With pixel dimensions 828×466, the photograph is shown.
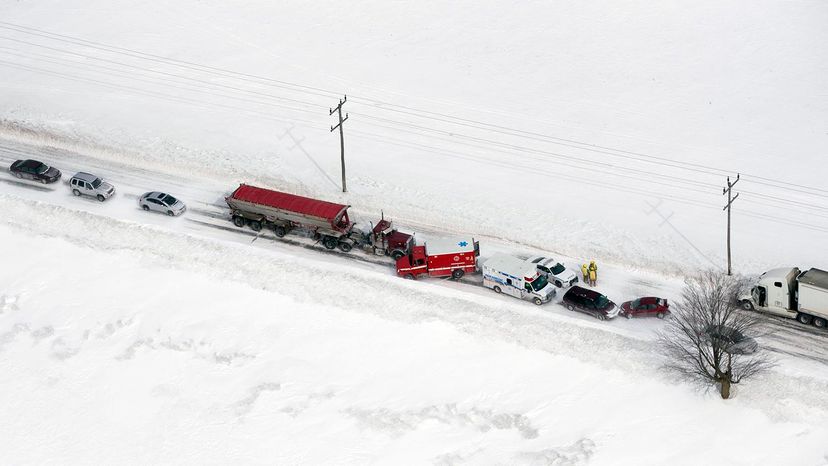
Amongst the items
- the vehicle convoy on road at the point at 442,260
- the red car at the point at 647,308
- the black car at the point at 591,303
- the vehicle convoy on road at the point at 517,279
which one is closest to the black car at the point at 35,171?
the vehicle convoy on road at the point at 442,260

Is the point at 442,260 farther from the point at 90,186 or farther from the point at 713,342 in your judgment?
the point at 90,186

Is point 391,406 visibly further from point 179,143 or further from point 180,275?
point 179,143

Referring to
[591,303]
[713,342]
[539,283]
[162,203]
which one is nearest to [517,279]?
[539,283]

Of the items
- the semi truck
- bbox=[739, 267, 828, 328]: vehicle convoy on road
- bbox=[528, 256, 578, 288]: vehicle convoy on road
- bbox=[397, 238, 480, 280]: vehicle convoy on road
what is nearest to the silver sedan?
the semi truck

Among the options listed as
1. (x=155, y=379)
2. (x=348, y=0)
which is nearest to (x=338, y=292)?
(x=155, y=379)

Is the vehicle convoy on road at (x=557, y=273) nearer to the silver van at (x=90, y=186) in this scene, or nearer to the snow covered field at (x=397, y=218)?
the snow covered field at (x=397, y=218)

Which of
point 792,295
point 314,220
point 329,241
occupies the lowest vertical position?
point 792,295
